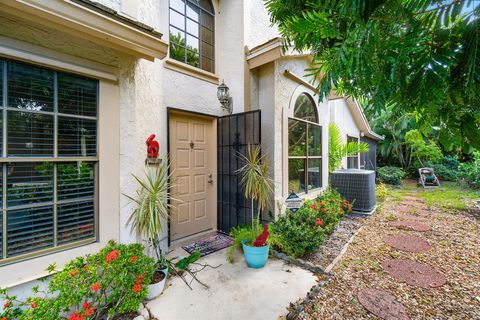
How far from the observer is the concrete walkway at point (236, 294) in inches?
93.7

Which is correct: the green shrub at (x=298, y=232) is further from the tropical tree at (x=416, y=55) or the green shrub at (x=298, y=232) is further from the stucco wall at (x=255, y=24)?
the stucco wall at (x=255, y=24)

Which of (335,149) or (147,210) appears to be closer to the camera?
(147,210)

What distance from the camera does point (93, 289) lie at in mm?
2020

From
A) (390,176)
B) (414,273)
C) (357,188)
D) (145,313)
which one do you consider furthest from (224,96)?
(390,176)

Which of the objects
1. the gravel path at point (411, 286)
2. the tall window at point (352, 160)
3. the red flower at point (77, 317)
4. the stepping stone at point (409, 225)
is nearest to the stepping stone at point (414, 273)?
the gravel path at point (411, 286)

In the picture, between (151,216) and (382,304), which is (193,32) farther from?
(382,304)

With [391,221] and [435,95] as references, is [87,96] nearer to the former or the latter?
[435,95]

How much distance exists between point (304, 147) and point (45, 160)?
4.92 meters

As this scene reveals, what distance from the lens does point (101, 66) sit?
2.56 metres

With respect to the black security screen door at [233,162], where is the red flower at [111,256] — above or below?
below

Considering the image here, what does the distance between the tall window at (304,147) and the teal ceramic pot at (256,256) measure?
6.49 feet

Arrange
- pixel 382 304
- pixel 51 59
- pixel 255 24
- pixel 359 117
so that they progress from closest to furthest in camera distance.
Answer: pixel 51 59 < pixel 382 304 < pixel 255 24 < pixel 359 117

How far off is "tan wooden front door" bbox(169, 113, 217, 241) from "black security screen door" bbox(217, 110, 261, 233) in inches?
7.4

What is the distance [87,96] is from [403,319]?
4.48m
